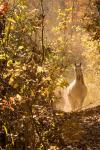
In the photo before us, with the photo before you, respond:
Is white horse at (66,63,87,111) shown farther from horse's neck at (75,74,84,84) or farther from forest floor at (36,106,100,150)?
forest floor at (36,106,100,150)

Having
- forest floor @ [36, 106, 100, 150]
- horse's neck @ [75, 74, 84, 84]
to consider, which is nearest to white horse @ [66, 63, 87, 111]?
horse's neck @ [75, 74, 84, 84]

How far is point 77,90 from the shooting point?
1375cm

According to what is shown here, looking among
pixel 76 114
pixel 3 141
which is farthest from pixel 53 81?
pixel 76 114

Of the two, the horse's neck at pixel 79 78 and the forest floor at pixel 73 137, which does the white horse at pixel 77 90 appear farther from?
the forest floor at pixel 73 137

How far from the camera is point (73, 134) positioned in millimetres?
7602

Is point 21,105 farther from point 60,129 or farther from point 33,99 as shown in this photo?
point 60,129

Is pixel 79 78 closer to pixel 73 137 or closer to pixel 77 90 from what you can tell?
pixel 77 90

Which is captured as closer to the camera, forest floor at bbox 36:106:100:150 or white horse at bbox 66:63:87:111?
forest floor at bbox 36:106:100:150

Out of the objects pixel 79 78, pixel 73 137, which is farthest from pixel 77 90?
pixel 73 137

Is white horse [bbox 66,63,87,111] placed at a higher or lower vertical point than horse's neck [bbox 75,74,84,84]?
lower

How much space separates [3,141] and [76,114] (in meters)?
3.86

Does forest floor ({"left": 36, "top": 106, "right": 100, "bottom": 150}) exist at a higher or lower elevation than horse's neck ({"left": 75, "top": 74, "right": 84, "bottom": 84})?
lower

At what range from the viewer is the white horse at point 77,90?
13.6m

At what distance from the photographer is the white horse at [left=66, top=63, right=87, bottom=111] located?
1360cm
